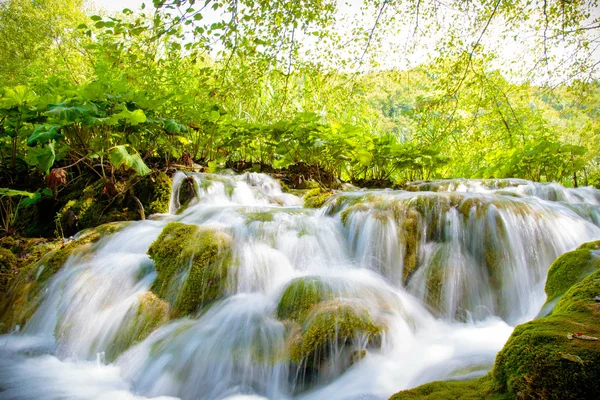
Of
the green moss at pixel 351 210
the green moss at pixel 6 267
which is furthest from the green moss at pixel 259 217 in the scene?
the green moss at pixel 6 267

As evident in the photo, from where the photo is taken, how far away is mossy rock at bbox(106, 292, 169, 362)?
3.11 m

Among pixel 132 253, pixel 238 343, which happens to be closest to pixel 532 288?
pixel 238 343

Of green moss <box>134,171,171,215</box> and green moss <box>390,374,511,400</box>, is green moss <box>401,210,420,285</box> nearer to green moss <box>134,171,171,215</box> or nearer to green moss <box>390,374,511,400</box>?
green moss <box>390,374,511,400</box>

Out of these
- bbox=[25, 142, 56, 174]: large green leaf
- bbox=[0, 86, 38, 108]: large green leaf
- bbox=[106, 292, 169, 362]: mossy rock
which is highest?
bbox=[0, 86, 38, 108]: large green leaf

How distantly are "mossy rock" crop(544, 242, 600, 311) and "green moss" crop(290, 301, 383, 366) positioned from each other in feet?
3.81

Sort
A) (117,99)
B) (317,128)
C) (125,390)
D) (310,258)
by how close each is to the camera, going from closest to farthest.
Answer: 1. (125,390)
2. (310,258)
3. (117,99)
4. (317,128)

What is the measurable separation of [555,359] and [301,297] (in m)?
2.10

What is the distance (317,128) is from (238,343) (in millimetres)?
5148

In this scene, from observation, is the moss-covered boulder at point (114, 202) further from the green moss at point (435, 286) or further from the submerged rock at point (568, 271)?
the submerged rock at point (568, 271)

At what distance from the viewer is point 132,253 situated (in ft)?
14.4

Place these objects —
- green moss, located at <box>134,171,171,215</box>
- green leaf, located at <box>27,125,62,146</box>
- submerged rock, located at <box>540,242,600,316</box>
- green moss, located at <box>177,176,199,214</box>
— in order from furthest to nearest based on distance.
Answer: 1. green moss, located at <box>177,176,199,214</box>
2. green moss, located at <box>134,171,171,215</box>
3. green leaf, located at <box>27,125,62,146</box>
4. submerged rock, located at <box>540,242,600,316</box>

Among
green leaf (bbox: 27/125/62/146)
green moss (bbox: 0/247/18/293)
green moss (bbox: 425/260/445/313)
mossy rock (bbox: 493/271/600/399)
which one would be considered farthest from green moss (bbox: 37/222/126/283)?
mossy rock (bbox: 493/271/600/399)

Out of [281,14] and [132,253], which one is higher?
[281,14]

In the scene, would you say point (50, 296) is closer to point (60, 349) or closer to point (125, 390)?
point (60, 349)
